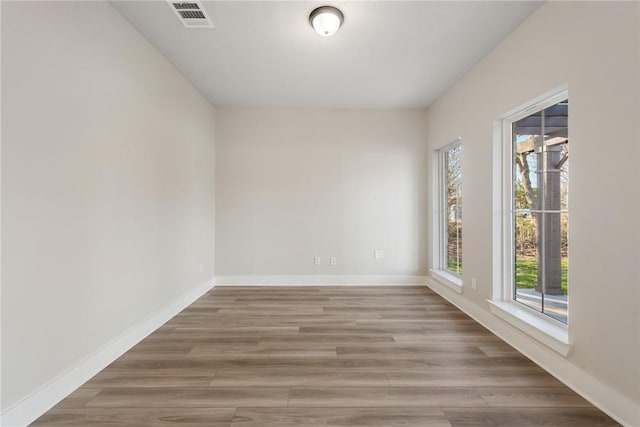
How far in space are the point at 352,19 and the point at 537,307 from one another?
9.26ft

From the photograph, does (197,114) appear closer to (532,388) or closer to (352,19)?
(352,19)

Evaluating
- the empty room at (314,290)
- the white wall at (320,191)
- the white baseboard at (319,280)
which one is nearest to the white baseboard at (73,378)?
the empty room at (314,290)

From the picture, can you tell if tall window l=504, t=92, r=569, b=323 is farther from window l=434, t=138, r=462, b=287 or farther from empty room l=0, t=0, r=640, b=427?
window l=434, t=138, r=462, b=287

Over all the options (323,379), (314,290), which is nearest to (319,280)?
(314,290)

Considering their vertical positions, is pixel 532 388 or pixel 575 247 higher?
pixel 575 247

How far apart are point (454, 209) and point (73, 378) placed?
4192 millimetres

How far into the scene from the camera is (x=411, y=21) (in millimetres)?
2434

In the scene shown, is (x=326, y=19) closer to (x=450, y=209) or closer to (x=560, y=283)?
(x=560, y=283)

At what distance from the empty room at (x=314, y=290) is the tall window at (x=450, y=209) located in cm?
6

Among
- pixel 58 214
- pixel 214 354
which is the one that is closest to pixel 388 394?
pixel 214 354

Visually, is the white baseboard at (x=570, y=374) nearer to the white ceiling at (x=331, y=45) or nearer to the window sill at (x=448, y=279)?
the window sill at (x=448, y=279)

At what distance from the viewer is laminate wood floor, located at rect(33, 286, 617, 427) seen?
168 cm

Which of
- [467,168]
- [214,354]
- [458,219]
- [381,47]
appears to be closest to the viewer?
[214,354]

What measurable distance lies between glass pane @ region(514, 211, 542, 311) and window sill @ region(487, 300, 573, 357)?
11 cm
